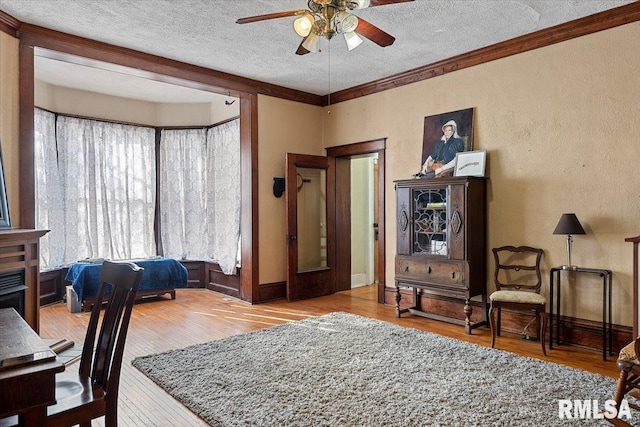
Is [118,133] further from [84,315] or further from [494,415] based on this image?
[494,415]

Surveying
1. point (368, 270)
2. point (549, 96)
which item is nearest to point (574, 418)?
point (549, 96)

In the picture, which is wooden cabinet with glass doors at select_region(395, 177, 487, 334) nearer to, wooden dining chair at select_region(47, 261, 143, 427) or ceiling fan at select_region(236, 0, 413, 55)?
ceiling fan at select_region(236, 0, 413, 55)

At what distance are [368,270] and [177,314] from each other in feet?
10.6

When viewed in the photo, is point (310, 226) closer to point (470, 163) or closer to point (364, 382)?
point (470, 163)

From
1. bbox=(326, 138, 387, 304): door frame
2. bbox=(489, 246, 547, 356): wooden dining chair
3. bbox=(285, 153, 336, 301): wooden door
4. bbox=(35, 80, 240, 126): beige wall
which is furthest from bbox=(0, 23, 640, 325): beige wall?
bbox=(35, 80, 240, 126): beige wall

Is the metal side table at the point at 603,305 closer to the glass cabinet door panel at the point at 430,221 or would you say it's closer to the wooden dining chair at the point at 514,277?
the wooden dining chair at the point at 514,277

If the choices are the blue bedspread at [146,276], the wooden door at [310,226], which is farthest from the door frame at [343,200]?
the blue bedspread at [146,276]

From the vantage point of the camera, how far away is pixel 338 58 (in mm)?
4723

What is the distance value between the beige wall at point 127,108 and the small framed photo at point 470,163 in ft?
10.9

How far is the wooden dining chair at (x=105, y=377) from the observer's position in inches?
62.9

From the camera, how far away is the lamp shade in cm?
362

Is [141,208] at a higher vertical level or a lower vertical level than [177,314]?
higher

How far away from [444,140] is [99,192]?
16.1ft

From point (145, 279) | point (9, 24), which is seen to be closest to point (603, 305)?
point (145, 279)
